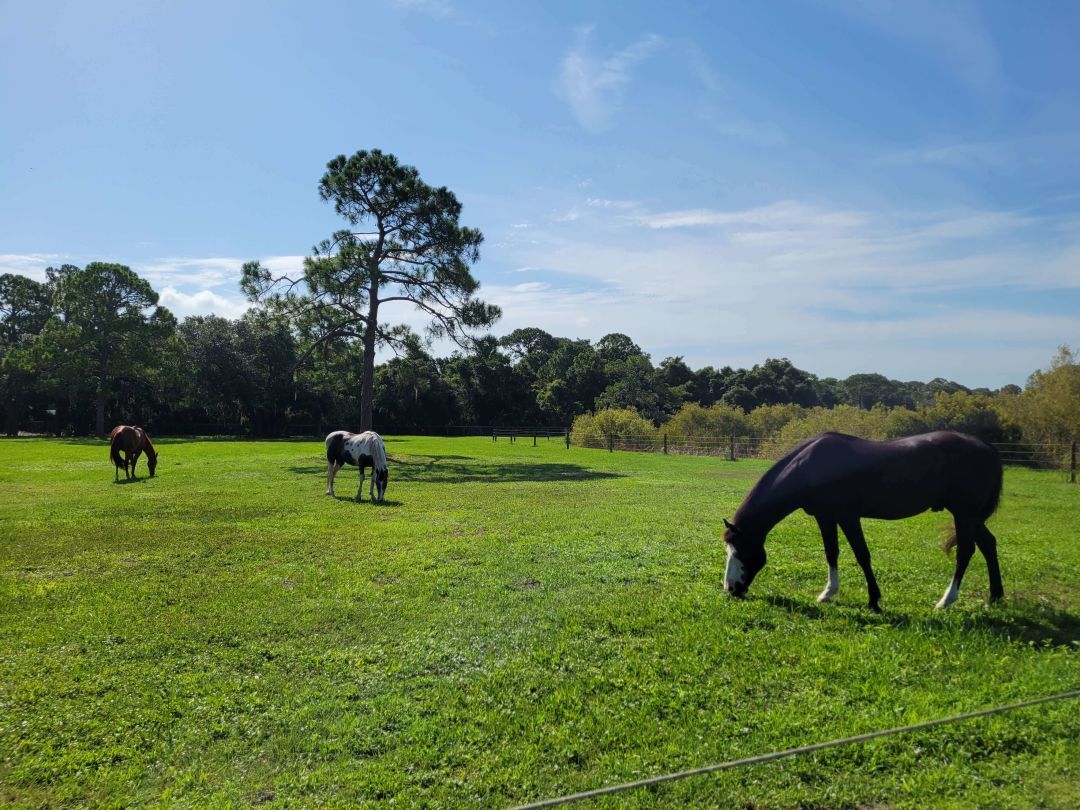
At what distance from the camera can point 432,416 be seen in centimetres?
5844

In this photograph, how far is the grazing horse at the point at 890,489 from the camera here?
536cm

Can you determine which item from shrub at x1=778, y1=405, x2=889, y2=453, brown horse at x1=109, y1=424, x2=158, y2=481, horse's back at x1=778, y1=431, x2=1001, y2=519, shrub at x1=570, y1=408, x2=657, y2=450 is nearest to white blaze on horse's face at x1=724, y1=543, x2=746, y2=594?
horse's back at x1=778, y1=431, x2=1001, y2=519

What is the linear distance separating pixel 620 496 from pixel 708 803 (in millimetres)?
11230

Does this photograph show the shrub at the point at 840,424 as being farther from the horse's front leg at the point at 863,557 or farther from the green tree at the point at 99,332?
the green tree at the point at 99,332

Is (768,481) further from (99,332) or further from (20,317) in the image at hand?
(20,317)

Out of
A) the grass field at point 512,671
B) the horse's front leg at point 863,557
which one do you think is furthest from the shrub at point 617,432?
the horse's front leg at point 863,557

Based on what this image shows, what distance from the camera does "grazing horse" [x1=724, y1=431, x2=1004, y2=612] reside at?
5355 mm

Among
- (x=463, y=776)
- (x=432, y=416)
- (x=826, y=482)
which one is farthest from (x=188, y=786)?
(x=432, y=416)

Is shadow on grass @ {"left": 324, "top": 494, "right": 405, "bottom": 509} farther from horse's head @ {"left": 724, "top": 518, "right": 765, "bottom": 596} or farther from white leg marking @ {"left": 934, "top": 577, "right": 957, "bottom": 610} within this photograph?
white leg marking @ {"left": 934, "top": 577, "right": 957, "bottom": 610}

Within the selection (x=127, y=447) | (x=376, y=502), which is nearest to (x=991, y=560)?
(x=376, y=502)

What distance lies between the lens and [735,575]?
580 centimetres

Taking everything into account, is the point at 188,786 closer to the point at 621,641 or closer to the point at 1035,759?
the point at 621,641

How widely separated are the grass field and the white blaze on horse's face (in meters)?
0.17

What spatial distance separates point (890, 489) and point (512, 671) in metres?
3.63
